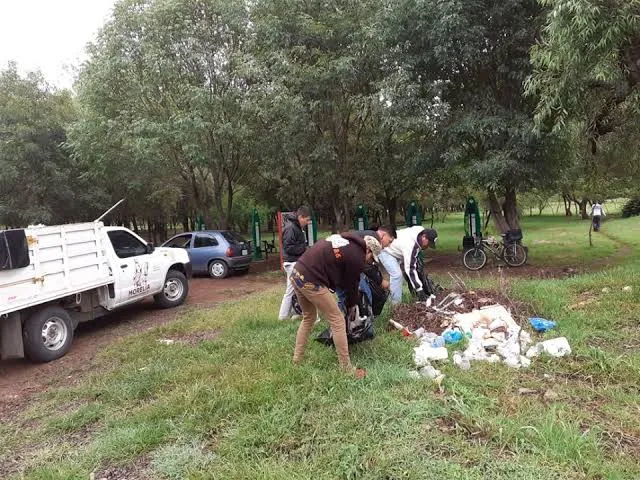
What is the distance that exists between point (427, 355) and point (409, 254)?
85.1 inches

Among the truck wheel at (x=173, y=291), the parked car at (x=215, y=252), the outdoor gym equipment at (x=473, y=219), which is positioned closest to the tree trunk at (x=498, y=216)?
the outdoor gym equipment at (x=473, y=219)

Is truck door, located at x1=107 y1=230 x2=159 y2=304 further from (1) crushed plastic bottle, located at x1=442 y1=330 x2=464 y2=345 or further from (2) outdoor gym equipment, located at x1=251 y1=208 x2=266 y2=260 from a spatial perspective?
(2) outdoor gym equipment, located at x1=251 y1=208 x2=266 y2=260

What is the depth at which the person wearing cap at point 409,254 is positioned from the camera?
686 cm

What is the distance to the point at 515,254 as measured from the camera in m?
12.5

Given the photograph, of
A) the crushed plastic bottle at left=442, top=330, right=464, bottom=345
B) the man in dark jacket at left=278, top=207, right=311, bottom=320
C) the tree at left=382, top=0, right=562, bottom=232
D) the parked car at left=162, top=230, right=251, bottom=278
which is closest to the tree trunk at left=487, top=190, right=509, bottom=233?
the tree at left=382, top=0, right=562, bottom=232

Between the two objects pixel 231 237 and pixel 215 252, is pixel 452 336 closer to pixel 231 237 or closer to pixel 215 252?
pixel 215 252

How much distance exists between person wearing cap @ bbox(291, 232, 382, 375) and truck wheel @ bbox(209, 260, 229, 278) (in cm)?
981

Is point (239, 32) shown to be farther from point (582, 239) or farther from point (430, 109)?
point (582, 239)

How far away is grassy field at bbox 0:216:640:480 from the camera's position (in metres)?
3.19

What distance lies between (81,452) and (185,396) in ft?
3.10

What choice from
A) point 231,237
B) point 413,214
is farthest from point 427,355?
point 413,214

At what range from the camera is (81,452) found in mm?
3748

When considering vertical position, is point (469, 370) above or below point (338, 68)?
below

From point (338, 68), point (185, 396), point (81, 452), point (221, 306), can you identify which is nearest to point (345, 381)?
point (185, 396)
